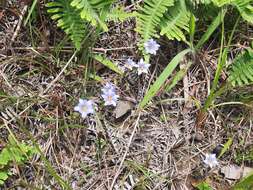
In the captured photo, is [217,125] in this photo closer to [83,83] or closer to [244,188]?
[244,188]

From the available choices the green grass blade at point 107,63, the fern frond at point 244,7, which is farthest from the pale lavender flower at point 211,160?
the fern frond at point 244,7

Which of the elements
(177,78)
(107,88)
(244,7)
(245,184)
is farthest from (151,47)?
(245,184)

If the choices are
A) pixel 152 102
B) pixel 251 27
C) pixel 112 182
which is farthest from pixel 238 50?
pixel 112 182

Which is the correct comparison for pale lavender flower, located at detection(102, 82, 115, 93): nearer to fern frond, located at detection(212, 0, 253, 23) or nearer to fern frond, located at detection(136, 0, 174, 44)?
fern frond, located at detection(136, 0, 174, 44)

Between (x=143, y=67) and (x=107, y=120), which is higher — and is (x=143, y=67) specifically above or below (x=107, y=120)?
above

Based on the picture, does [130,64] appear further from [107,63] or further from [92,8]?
[92,8]

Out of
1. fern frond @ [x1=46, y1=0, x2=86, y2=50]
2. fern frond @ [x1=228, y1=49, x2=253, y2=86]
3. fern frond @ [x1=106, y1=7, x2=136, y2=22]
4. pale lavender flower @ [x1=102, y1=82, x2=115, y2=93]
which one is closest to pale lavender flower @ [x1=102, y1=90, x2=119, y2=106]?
pale lavender flower @ [x1=102, y1=82, x2=115, y2=93]
